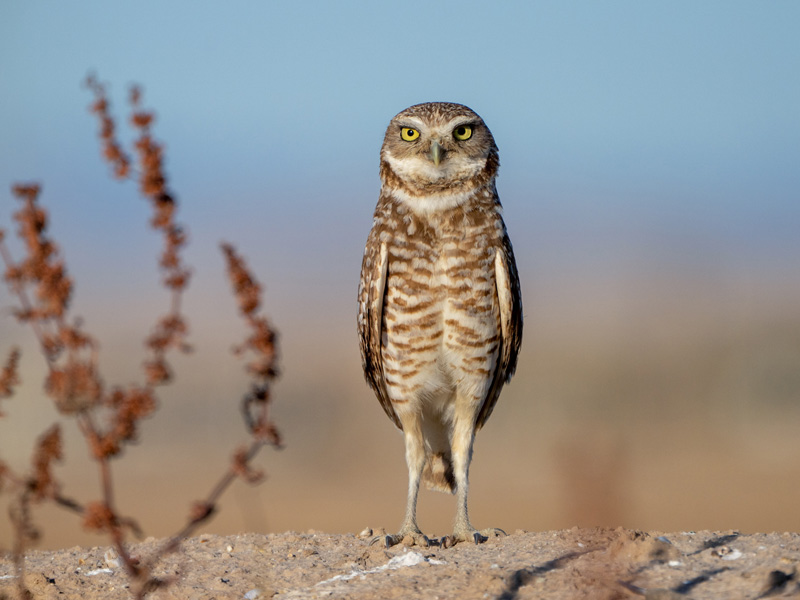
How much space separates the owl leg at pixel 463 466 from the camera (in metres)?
6.11

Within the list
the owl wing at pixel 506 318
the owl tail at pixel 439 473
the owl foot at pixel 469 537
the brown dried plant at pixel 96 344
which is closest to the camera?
the brown dried plant at pixel 96 344

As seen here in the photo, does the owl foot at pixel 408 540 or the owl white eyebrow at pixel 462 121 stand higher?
the owl white eyebrow at pixel 462 121

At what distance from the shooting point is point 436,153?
6.21 metres

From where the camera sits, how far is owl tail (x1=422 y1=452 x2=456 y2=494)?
6887 mm

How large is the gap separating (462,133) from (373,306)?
1385 mm

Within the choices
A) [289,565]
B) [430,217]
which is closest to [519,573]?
[289,565]

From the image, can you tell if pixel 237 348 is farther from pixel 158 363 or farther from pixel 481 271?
pixel 481 271

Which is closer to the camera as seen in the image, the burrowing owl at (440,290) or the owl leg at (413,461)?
the burrowing owl at (440,290)

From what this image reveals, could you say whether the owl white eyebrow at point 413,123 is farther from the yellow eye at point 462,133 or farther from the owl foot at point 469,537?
the owl foot at point 469,537

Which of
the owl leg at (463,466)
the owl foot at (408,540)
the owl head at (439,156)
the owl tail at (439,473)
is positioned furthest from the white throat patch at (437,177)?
the owl foot at (408,540)

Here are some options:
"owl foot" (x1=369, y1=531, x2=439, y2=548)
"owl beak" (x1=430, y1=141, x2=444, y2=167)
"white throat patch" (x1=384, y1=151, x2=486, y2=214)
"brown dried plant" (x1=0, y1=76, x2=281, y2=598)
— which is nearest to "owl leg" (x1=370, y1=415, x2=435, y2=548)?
"owl foot" (x1=369, y1=531, x2=439, y2=548)

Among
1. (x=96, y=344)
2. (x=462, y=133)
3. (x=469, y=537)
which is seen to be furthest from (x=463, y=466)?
(x=96, y=344)

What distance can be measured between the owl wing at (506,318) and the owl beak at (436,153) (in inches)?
27.1

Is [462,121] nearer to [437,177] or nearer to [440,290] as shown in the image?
[437,177]
